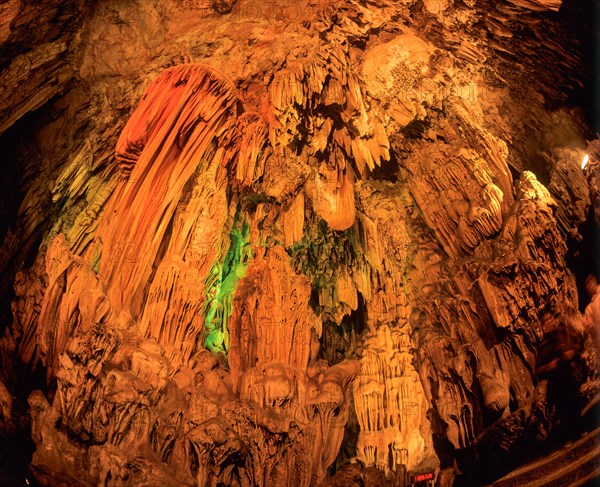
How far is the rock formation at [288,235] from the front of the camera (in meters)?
8.30

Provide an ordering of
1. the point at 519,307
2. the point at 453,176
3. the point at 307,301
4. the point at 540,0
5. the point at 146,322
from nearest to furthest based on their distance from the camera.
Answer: the point at 540,0 < the point at 519,307 < the point at 146,322 < the point at 453,176 < the point at 307,301

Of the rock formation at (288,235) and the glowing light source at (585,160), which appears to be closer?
the glowing light source at (585,160)

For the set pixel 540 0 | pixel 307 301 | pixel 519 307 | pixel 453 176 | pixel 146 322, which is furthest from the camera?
pixel 307 301

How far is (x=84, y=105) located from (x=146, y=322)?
132 inches

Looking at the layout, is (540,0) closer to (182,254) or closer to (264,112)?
(264,112)

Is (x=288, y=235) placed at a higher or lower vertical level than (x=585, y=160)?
lower

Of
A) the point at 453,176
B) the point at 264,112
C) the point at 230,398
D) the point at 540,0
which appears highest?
the point at 540,0

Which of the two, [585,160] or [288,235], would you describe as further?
[288,235]

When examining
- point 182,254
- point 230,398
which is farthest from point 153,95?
point 230,398

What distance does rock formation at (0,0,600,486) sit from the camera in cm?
830

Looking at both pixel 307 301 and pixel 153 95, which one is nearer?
pixel 153 95

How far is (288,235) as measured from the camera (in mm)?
10891

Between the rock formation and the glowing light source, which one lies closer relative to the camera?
the glowing light source

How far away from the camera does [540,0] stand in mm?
7582
